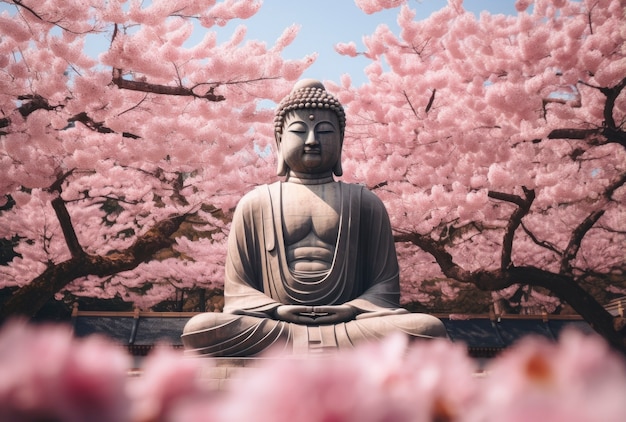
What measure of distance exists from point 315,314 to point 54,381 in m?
5.23

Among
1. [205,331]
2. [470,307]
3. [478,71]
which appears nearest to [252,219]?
[205,331]

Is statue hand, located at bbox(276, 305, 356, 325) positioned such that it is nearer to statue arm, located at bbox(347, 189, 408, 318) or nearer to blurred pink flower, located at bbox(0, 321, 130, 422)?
statue arm, located at bbox(347, 189, 408, 318)

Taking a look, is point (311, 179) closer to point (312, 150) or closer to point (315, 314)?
point (312, 150)

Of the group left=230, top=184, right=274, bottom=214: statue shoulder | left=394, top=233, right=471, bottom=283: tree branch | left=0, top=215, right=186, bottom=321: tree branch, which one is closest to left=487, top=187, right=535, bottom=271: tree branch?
left=394, top=233, right=471, bottom=283: tree branch

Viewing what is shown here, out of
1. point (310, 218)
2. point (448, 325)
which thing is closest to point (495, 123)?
point (310, 218)

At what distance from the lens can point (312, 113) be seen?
673cm

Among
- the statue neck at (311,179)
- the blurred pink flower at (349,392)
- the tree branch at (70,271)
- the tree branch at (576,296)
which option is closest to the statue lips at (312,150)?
the statue neck at (311,179)

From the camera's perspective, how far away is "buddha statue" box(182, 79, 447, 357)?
548 cm

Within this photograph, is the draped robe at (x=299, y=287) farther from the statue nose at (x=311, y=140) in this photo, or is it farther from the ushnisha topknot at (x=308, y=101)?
the ushnisha topknot at (x=308, y=101)

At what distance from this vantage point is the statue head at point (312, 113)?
673 cm

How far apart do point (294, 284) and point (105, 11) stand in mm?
4255

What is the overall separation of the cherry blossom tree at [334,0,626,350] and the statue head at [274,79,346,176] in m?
3.64

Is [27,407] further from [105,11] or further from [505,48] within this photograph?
[505,48]

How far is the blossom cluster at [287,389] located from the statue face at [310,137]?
6033 millimetres
